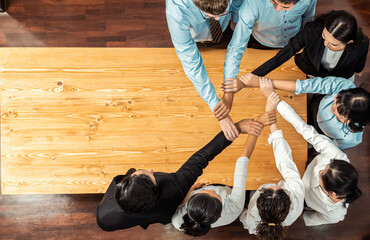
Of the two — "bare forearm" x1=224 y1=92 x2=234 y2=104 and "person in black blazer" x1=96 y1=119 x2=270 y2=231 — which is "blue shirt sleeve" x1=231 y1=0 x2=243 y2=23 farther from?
"person in black blazer" x1=96 y1=119 x2=270 y2=231

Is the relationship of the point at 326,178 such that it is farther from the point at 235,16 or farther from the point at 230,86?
the point at 235,16

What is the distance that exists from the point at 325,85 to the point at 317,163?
19.3 inches

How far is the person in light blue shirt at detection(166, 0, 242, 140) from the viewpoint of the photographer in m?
1.49

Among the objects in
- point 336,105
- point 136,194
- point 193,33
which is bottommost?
point 136,194

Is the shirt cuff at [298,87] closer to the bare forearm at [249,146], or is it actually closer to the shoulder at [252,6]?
the bare forearm at [249,146]

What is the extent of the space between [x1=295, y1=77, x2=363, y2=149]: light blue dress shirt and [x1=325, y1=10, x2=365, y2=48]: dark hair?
0.29 meters

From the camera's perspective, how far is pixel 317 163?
1.86 metres

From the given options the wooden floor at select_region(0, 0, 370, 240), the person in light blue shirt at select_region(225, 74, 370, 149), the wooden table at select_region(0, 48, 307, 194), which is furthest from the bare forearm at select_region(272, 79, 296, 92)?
the wooden floor at select_region(0, 0, 370, 240)

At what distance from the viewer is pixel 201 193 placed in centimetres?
169

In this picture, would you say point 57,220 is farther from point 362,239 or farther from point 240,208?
point 362,239

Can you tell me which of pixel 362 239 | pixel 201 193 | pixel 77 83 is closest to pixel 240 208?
pixel 201 193

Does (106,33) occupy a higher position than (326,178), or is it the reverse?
(106,33)

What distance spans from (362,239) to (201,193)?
6.43 feet

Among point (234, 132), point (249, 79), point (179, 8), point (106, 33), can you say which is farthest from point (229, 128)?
point (106, 33)
